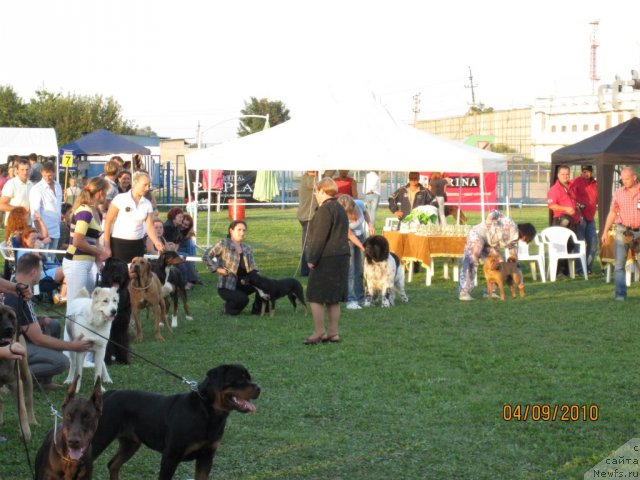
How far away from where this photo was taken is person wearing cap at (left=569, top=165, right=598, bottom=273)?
53.0 feet

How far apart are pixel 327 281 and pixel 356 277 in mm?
3549

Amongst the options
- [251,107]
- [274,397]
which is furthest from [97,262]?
[251,107]

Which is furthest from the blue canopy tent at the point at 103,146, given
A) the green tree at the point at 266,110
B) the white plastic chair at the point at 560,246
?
the green tree at the point at 266,110

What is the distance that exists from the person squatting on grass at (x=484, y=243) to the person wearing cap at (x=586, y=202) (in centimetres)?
311

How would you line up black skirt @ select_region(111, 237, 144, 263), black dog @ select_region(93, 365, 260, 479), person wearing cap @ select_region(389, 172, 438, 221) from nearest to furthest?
black dog @ select_region(93, 365, 260, 479)
black skirt @ select_region(111, 237, 144, 263)
person wearing cap @ select_region(389, 172, 438, 221)

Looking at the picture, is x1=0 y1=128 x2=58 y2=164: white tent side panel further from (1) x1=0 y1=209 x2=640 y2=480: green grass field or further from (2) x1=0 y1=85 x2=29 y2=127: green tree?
(2) x1=0 y1=85 x2=29 y2=127: green tree

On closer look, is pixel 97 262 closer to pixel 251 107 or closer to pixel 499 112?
pixel 251 107

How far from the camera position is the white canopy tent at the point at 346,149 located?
14.5 m

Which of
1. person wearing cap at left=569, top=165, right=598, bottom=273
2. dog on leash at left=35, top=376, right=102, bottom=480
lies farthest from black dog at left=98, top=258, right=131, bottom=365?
person wearing cap at left=569, top=165, right=598, bottom=273

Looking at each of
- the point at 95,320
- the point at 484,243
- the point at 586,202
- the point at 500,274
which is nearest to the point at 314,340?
the point at 95,320

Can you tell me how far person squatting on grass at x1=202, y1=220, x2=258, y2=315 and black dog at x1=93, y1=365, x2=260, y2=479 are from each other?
6.94 metres

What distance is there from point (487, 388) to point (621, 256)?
18.5ft

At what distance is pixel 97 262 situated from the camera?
9.21 m

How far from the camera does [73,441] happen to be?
4281 millimetres
